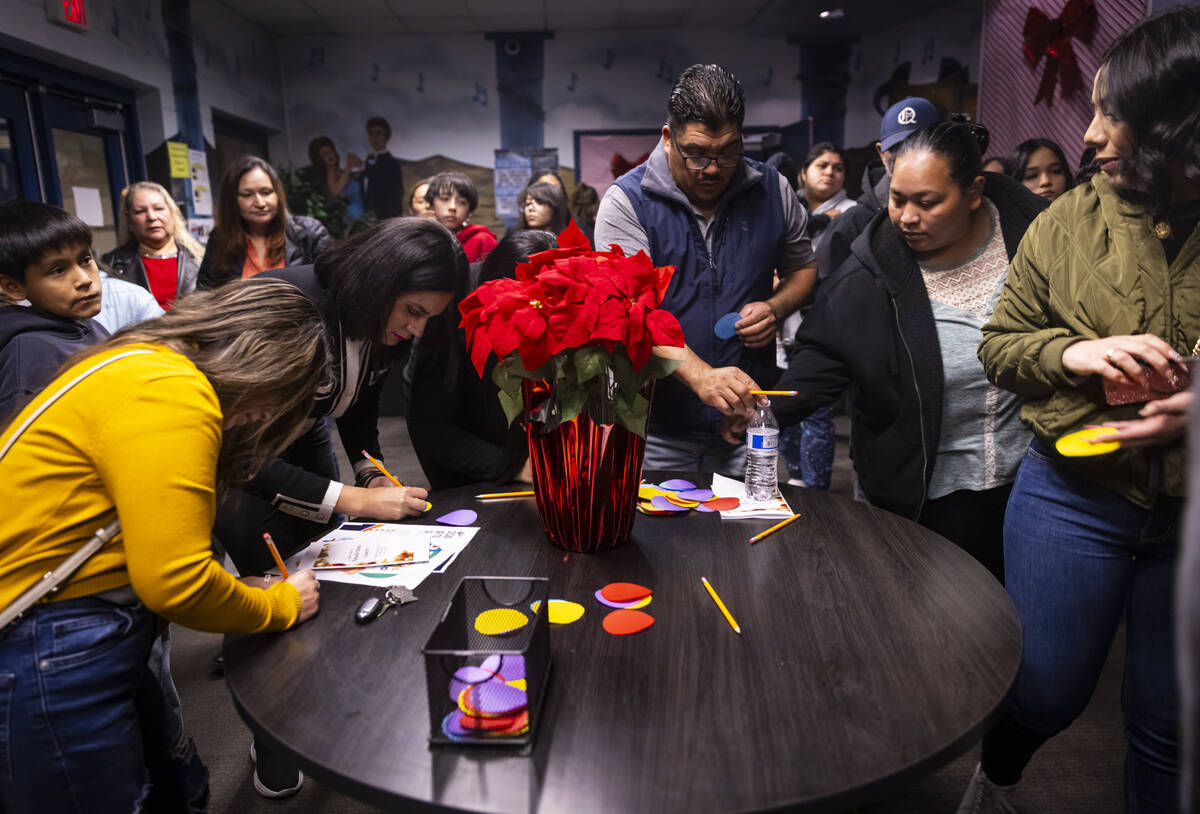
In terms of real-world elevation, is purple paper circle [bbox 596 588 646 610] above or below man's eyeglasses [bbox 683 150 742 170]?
below

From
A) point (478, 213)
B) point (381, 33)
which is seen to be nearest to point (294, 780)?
point (478, 213)

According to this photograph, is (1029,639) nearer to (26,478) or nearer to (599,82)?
(26,478)

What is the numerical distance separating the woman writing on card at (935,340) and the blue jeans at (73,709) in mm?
1292

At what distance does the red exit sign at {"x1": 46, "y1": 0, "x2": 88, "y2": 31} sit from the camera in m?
3.87

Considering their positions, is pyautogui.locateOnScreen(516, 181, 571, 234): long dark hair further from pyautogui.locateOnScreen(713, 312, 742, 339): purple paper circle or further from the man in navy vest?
pyautogui.locateOnScreen(713, 312, 742, 339): purple paper circle

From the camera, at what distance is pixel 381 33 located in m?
7.05

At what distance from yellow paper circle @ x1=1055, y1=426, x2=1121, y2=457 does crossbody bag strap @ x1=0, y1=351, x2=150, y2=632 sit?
124 centimetres

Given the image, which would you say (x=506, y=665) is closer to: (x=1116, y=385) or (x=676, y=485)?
(x=676, y=485)

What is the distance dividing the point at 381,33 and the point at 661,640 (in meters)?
7.55

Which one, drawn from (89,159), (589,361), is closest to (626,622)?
(589,361)

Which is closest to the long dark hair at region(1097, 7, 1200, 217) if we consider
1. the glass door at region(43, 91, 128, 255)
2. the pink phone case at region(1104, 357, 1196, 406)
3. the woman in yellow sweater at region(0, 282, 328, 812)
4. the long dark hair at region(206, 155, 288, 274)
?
the pink phone case at region(1104, 357, 1196, 406)

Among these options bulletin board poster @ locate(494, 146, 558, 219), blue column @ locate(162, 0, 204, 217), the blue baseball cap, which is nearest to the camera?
the blue baseball cap

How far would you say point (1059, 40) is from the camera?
11.6 feet

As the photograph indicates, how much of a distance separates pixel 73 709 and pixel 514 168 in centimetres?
712
